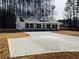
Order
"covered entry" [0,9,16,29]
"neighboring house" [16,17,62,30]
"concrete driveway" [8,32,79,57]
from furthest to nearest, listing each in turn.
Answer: "covered entry" [0,9,16,29], "neighboring house" [16,17,62,30], "concrete driveway" [8,32,79,57]

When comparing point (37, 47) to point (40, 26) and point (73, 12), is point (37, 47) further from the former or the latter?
point (73, 12)

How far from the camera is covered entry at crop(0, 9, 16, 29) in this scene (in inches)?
1834

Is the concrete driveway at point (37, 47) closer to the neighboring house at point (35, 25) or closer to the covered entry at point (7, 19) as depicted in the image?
the neighboring house at point (35, 25)

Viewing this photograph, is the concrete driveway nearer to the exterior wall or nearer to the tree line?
the exterior wall

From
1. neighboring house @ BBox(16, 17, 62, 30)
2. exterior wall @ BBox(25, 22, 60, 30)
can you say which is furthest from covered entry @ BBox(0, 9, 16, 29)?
exterior wall @ BBox(25, 22, 60, 30)

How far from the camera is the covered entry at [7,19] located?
46.6m

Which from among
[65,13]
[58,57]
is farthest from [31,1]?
[58,57]

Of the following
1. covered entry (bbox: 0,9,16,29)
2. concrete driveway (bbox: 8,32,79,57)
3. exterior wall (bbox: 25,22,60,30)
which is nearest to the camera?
concrete driveway (bbox: 8,32,79,57)

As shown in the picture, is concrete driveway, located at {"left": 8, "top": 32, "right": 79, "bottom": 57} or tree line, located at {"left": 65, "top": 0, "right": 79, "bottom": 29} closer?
concrete driveway, located at {"left": 8, "top": 32, "right": 79, "bottom": 57}

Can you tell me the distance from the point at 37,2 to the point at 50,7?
17.7ft

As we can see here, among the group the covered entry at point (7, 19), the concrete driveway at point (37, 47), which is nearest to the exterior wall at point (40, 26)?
the covered entry at point (7, 19)

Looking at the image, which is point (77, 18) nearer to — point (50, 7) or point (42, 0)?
point (50, 7)

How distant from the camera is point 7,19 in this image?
157ft

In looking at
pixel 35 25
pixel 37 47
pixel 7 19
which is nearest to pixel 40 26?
pixel 35 25
